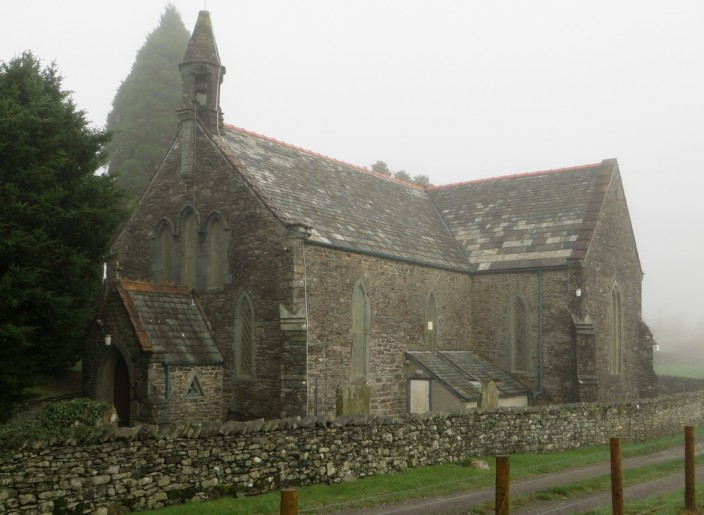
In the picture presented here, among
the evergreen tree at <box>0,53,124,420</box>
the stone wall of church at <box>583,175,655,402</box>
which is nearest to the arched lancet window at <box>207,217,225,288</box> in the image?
the evergreen tree at <box>0,53,124,420</box>

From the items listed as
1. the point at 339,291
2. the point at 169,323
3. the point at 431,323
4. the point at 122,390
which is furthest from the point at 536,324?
the point at 122,390

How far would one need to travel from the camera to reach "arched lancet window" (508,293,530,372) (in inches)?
1153

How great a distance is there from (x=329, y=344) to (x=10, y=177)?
10.2m

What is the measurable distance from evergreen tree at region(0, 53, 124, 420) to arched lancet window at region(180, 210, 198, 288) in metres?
2.96

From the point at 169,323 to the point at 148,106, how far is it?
35.8 m

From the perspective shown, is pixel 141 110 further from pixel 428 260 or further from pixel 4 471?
pixel 4 471

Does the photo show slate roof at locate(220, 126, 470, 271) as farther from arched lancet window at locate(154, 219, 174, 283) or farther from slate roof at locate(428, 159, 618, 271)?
arched lancet window at locate(154, 219, 174, 283)

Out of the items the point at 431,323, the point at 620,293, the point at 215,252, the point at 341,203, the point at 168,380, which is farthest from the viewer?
the point at 620,293

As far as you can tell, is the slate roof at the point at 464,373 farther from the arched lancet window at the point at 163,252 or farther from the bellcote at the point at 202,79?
the bellcote at the point at 202,79

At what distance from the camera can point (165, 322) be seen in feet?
72.6

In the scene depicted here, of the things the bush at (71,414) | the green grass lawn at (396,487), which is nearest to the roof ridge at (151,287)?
the bush at (71,414)

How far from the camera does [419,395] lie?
2506 cm

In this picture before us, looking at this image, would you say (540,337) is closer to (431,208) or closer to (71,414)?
(431,208)

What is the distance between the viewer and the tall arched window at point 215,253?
2378 cm
